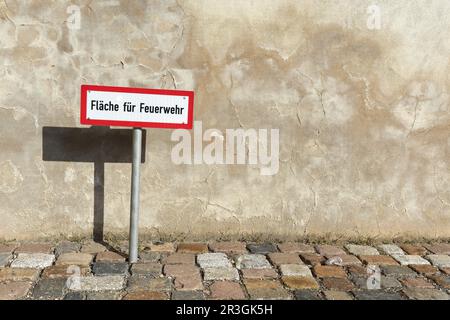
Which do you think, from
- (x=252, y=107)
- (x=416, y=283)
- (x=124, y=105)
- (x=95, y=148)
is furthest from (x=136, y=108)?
(x=416, y=283)

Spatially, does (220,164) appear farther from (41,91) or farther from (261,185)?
(41,91)

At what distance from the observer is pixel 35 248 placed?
13.1ft

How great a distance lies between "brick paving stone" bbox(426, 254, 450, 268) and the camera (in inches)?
155

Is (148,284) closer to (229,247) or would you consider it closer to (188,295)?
(188,295)

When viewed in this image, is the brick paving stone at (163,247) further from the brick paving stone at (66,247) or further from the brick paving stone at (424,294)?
the brick paving stone at (424,294)

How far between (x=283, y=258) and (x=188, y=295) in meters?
0.99

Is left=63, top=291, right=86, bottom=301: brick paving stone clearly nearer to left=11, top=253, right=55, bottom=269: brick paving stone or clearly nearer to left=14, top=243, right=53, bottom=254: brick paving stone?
left=11, top=253, right=55, bottom=269: brick paving stone

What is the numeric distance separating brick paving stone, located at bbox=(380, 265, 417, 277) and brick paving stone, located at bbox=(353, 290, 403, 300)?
0.36m

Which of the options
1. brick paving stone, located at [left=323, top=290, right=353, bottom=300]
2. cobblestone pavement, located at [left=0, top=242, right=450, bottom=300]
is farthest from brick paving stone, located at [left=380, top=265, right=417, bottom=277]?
brick paving stone, located at [left=323, top=290, right=353, bottom=300]

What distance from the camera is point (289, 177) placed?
4320 mm

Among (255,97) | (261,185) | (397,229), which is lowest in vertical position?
(397,229)

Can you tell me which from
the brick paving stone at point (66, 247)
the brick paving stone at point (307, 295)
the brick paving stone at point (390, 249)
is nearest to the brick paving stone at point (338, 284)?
the brick paving stone at point (307, 295)
